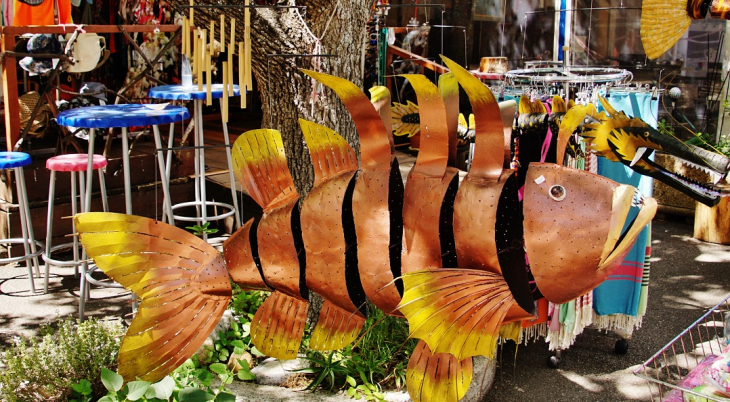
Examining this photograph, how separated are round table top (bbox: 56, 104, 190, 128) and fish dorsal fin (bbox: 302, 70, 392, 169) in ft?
5.22

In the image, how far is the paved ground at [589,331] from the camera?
3211mm

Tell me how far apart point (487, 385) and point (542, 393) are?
0.94 feet

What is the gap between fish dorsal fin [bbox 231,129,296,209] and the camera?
174cm

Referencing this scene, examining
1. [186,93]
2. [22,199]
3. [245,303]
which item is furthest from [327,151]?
[22,199]

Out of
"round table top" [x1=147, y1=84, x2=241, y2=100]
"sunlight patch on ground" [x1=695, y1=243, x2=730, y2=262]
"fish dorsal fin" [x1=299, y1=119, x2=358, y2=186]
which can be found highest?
"round table top" [x1=147, y1=84, x2=241, y2=100]

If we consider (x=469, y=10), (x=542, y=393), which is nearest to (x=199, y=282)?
(x=542, y=393)

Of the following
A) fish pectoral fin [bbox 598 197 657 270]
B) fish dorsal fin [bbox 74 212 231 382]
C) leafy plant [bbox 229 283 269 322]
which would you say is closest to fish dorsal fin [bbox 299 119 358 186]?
fish dorsal fin [bbox 74 212 231 382]

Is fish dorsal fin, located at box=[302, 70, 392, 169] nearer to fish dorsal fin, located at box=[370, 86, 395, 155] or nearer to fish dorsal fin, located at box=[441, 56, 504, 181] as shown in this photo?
fish dorsal fin, located at box=[370, 86, 395, 155]

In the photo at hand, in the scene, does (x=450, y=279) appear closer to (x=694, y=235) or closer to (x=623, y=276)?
(x=623, y=276)

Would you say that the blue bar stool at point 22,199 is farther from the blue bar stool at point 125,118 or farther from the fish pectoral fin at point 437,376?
the fish pectoral fin at point 437,376

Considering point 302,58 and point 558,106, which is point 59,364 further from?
point 558,106

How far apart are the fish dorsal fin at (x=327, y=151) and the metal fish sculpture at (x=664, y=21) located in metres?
1.30

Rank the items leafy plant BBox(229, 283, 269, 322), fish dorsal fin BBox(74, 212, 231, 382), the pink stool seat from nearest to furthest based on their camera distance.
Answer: fish dorsal fin BBox(74, 212, 231, 382) < leafy plant BBox(229, 283, 269, 322) < the pink stool seat

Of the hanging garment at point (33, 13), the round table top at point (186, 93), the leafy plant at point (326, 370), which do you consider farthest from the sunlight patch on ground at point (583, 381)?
the hanging garment at point (33, 13)
